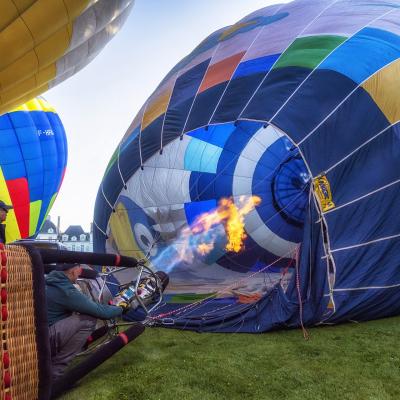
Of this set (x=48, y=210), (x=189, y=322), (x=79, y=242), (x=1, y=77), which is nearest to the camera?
(x=189, y=322)

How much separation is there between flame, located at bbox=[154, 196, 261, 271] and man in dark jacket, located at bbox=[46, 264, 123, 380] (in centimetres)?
255

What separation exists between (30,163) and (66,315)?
8051 millimetres

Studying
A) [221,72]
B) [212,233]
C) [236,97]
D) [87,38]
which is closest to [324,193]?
[236,97]

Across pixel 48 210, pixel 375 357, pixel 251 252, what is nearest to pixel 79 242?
pixel 48 210

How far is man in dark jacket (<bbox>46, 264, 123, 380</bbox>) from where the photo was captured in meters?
2.24

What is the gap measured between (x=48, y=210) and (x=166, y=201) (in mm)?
Result: 7193

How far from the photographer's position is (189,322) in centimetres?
392

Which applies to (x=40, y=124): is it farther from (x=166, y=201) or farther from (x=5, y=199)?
(x=166, y=201)

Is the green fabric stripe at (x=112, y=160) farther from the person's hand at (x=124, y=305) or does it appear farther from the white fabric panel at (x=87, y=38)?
the person's hand at (x=124, y=305)

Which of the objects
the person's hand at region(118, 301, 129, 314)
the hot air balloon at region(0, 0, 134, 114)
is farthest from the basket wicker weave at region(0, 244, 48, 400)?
the hot air balloon at region(0, 0, 134, 114)

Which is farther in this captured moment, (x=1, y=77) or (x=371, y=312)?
(x=1, y=77)

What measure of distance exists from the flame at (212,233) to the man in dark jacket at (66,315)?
8.37ft

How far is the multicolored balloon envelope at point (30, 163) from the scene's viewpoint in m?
9.19

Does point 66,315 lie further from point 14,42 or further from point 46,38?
point 46,38
